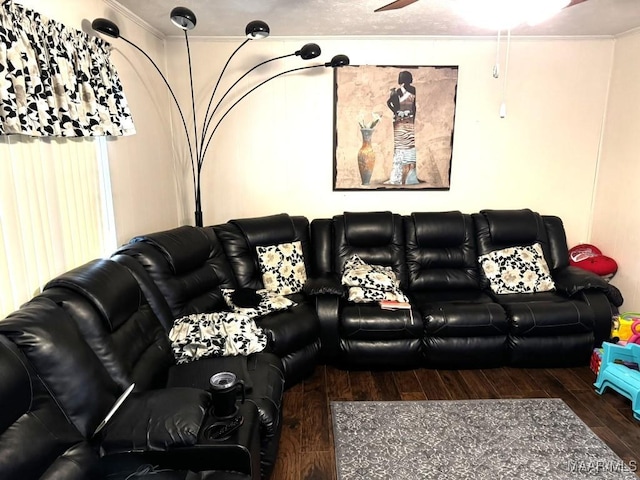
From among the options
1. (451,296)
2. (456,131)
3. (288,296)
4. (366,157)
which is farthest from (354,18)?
(451,296)

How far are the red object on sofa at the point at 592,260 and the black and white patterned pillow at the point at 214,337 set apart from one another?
295cm

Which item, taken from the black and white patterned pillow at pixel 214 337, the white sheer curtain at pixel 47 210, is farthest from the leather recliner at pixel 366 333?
the white sheer curtain at pixel 47 210

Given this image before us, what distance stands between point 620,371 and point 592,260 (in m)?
1.28

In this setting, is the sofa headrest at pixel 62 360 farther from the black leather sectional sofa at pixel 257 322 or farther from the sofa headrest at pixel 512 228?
the sofa headrest at pixel 512 228

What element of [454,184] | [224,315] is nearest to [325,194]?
[454,184]

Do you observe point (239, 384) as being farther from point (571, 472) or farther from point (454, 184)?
point (454, 184)

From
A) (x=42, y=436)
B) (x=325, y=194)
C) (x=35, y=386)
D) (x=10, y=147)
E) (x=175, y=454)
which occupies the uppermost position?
(x=10, y=147)

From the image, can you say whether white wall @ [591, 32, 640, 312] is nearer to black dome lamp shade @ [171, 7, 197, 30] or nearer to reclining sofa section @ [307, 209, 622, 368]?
reclining sofa section @ [307, 209, 622, 368]

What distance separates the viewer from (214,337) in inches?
92.5

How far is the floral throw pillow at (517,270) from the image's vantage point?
3.39 metres

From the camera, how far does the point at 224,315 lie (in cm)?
249

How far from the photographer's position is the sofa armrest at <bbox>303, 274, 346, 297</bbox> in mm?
3070

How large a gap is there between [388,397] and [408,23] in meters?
2.76

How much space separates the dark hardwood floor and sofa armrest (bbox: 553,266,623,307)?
1.89 feet
